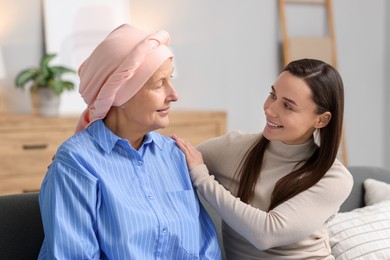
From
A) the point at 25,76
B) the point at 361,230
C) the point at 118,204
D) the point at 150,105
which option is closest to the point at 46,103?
the point at 25,76

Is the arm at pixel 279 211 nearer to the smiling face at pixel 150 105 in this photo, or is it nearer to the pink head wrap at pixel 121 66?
the smiling face at pixel 150 105

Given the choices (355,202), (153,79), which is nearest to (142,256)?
(153,79)

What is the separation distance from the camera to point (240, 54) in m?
5.88

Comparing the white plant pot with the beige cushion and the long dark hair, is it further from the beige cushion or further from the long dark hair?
the long dark hair

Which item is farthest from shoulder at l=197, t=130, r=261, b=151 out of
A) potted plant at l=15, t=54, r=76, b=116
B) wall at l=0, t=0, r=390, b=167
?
wall at l=0, t=0, r=390, b=167

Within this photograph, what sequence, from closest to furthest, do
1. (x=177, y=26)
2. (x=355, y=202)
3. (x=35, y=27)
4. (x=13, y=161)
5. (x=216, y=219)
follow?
(x=216, y=219) → (x=355, y=202) → (x=13, y=161) → (x=35, y=27) → (x=177, y=26)

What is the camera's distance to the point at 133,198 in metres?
1.99

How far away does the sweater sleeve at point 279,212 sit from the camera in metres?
2.10

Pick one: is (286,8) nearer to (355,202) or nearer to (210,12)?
(210,12)

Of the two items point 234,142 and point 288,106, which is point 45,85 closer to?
point 234,142

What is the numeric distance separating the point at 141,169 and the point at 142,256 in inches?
9.9

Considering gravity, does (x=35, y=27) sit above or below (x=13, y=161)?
above

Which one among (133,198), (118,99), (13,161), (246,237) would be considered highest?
(118,99)

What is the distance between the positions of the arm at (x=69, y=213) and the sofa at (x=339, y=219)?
0.85 ft
